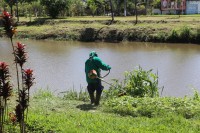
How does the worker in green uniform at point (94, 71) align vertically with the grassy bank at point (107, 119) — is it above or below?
above

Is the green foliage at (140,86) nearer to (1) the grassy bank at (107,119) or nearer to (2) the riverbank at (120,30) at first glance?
(1) the grassy bank at (107,119)

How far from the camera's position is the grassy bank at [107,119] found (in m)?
6.14

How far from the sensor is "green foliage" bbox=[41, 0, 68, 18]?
4591 centimetres

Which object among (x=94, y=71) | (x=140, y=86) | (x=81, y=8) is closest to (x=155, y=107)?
(x=94, y=71)

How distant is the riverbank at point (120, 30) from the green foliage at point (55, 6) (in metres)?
4.96

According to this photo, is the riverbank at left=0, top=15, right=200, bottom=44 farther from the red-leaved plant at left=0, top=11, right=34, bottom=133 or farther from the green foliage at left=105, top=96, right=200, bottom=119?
the red-leaved plant at left=0, top=11, right=34, bottom=133

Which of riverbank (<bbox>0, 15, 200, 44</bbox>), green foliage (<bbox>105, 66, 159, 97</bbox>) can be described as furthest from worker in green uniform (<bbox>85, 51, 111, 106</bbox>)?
riverbank (<bbox>0, 15, 200, 44</bbox>)

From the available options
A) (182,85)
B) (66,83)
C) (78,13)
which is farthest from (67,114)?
(78,13)

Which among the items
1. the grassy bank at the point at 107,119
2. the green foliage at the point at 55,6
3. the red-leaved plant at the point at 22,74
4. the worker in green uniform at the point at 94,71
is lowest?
the grassy bank at the point at 107,119

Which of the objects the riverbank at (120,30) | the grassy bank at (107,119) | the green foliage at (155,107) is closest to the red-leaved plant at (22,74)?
the grassy bank at (107,119)

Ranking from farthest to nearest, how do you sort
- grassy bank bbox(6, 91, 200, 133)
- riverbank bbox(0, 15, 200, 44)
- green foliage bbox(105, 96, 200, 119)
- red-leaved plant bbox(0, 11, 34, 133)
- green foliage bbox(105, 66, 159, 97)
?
1. riverbank bbox(0, 15, 200, 44)
2. green foliage bbox(105, 66, 159, 97)
3. green foliage bbox(105, 96, 200, 119)
4. grassy bank bbox(6, 91, 200, 133)
5. red-leaved plant bbox(0, 11, 34, 133)

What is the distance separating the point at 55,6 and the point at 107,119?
1592 inches

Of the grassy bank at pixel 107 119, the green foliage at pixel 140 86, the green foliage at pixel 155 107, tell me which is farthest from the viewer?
the green foliage at pixel 140 86

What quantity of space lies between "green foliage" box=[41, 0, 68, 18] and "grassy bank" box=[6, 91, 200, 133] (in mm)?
38697
